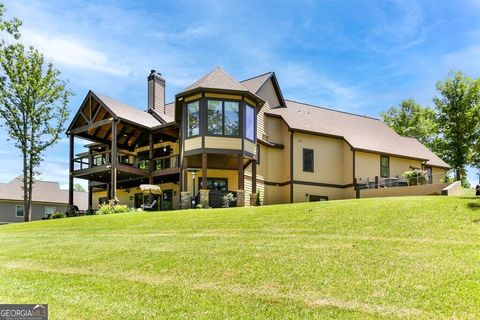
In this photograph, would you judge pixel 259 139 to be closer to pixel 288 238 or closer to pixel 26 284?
pixel 288 238

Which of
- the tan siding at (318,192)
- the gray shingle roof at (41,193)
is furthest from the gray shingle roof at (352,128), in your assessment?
the gray shingle roof at (41,193)

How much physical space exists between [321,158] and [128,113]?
12.8 m

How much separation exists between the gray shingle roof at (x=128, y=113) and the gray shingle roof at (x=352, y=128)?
7868 millimetres

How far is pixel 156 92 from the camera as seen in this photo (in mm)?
30156

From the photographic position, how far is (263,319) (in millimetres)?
6012

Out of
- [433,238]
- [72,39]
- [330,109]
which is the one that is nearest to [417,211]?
[433,238]

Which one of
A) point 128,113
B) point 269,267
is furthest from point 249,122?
point 269,267

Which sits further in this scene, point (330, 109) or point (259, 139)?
point (330, 109)

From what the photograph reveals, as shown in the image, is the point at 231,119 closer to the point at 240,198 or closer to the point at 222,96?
the point at 222,96

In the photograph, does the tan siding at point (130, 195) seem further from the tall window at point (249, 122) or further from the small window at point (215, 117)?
the tall window at point (249, 122)

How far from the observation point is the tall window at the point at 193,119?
22.0 metres

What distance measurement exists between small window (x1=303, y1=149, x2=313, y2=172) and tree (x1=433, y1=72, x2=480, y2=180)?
2035 cm

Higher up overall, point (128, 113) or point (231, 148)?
point (128, 113)

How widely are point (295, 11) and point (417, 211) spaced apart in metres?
8.82
